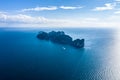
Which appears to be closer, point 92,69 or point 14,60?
point 92,69

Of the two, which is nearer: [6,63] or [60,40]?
[6,63]

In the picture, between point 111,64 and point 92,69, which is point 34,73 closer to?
point 92,69

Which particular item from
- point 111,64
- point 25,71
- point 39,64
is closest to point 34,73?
point 25,71

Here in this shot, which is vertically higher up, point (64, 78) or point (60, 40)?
point (60, 40)

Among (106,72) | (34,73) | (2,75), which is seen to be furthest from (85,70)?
(2,75)

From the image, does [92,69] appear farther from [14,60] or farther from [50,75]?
[14,60]

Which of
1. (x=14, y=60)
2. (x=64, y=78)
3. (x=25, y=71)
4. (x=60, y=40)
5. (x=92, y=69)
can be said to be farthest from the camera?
(x=60, y=40)

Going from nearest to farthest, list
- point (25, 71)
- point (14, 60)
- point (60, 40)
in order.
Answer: point (25, 71) < point (14, 60) < point (60, 40)

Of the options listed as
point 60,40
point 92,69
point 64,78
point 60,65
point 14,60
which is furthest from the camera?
point 60,40

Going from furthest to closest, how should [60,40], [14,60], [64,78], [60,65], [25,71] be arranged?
[60,40], [14,60], [60,65], [25,71], [64,78]
